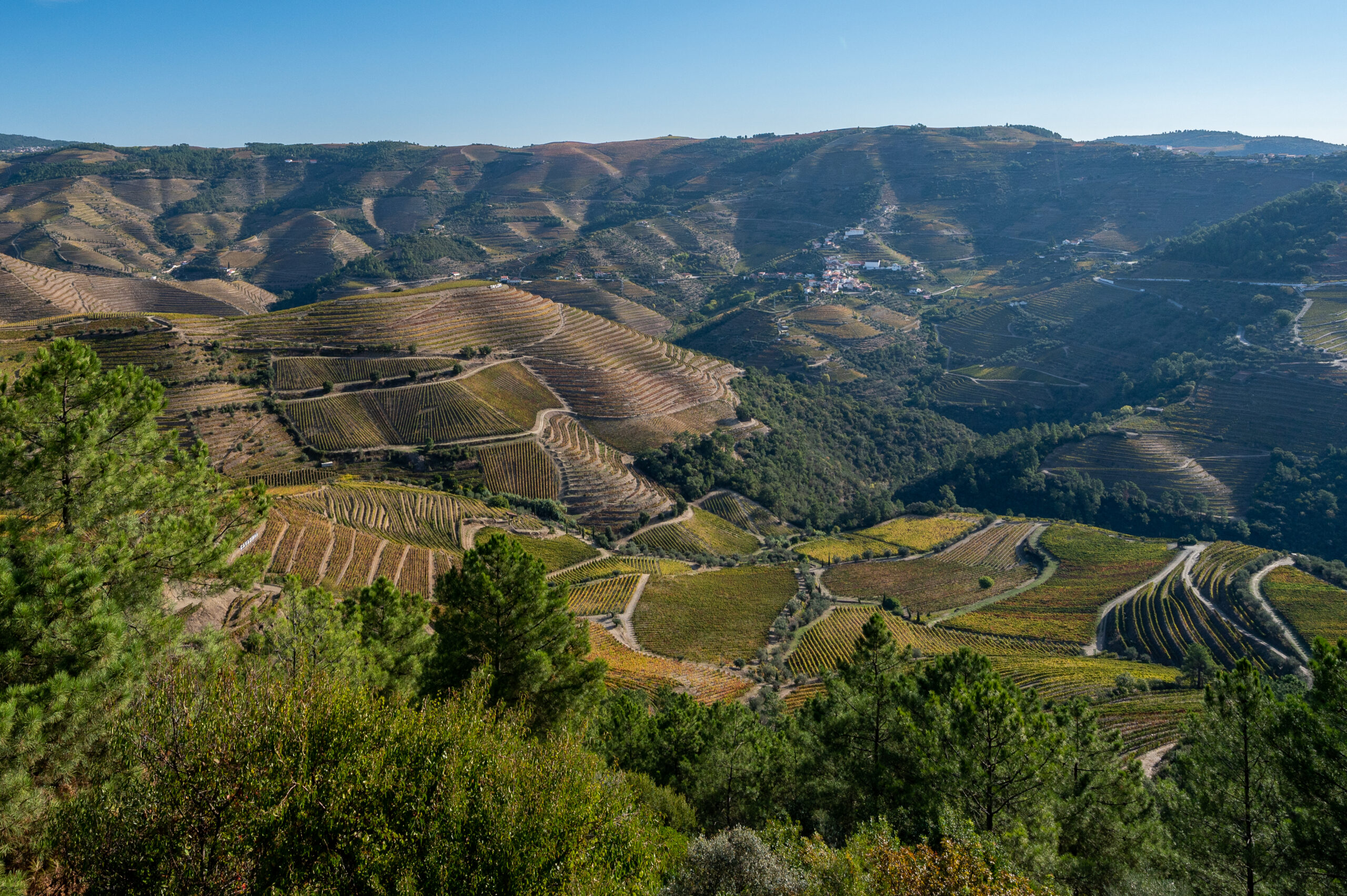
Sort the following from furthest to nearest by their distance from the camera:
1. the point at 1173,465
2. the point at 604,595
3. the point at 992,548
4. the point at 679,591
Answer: the point at 1173,465, the point at 992,548, the point at 679,591, the point at 604,595

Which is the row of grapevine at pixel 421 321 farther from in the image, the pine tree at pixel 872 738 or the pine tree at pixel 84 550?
the pine tree at pixel 872 738

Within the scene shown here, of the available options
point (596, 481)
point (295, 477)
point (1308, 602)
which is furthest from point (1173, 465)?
point (295, 477)

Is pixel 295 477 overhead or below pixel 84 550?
below

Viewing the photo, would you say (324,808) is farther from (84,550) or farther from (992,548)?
(992,548)

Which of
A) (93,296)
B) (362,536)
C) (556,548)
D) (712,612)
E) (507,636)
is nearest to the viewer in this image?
(507,636)

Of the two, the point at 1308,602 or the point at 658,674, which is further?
the point at 1308,602

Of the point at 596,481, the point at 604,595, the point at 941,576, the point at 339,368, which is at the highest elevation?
the point at 339,368

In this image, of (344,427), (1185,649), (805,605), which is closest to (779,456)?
(805,605)

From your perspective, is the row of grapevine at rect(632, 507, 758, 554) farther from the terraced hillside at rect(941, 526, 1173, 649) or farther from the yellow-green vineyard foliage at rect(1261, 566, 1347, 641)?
the yellow-green vineyard foliage at rect(1261, 566, 1347, 641)
